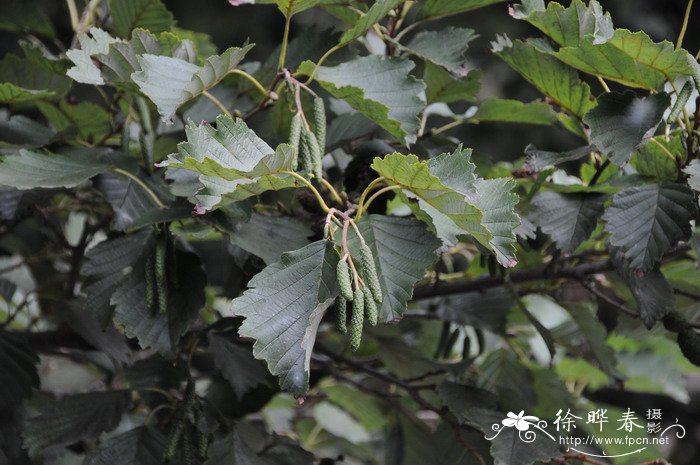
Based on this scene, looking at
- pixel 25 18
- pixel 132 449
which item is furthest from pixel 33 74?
pixel 132 449

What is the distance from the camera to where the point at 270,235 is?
2.33 feet

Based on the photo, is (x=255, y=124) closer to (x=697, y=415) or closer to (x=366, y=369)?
(x=366, y=369)

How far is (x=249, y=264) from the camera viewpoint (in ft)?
2.41

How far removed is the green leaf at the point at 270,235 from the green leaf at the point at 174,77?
Answer: 0.12 metres

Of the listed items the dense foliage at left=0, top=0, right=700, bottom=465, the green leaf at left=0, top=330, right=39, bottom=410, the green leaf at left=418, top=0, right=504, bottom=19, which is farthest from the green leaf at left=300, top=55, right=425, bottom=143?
the green leaf at left=0, top=330, right=39, bottom=410

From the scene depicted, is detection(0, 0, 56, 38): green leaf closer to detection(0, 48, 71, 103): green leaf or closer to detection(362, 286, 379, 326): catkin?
detection(0, 48, 71, 103): green leaf

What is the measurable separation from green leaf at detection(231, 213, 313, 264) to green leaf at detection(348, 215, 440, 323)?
3.2 inches

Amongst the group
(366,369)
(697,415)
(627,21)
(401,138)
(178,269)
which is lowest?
(697,415)

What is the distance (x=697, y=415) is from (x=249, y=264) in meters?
2.51

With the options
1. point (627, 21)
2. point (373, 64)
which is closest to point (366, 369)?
point (373, 64)

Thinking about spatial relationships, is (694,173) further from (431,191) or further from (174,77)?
(174,77)

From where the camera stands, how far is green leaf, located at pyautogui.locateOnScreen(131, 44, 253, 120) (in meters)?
0.61

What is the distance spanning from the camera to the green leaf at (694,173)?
0.65 metres

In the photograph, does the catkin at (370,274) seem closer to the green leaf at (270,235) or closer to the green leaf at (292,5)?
the green leaf at (270,235)
